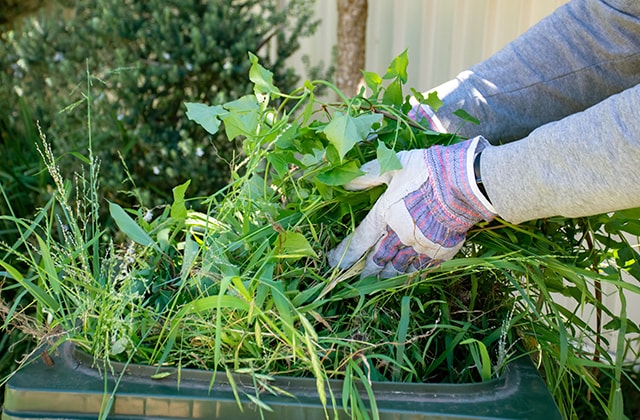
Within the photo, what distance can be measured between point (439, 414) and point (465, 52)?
2.32 meters

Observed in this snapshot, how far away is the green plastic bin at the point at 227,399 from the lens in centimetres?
84

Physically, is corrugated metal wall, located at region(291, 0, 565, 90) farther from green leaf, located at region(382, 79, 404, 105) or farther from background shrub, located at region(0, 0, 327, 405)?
green leaf, located at region(382, 79, 404, 105)

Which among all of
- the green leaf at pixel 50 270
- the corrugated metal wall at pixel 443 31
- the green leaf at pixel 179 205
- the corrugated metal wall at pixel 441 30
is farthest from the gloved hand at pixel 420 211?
the corrugated metal wall at pixel 441 30

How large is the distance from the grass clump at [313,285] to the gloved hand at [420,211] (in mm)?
37

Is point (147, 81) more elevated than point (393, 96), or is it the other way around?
point (393, 96)

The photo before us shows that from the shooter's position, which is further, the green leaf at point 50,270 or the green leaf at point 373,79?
the green leaf at point 373,79

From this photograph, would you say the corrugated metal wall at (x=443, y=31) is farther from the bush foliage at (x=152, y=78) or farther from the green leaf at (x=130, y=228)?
the green leaf at (x=130, y=228)

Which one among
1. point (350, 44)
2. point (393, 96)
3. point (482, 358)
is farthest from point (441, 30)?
point (482, 358)

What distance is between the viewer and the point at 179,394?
2.82 ft

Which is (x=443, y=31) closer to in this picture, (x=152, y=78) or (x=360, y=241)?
(x=152, y=78)

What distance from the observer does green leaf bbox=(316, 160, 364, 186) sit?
1.03 meters

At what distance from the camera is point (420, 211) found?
105cm

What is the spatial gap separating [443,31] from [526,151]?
2116 mm

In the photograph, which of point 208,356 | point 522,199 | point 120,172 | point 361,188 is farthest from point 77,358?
point 120,172
